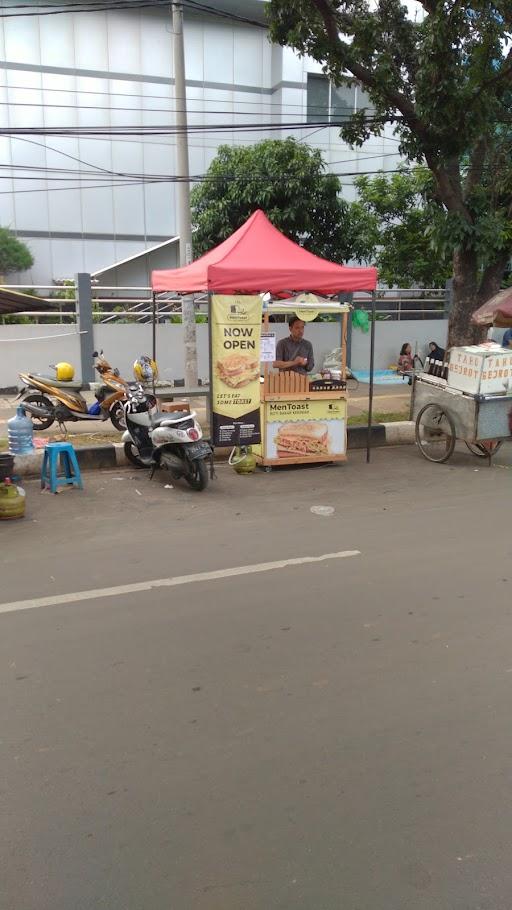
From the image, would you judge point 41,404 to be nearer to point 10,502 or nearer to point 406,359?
point 10,502

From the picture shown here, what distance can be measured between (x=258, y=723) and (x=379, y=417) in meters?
8.88

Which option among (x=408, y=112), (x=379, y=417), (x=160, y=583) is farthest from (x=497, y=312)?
(x=160, y=583)

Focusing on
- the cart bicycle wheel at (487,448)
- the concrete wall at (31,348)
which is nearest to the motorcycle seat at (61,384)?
the concrete wall at (31,348)

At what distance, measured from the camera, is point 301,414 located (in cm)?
868

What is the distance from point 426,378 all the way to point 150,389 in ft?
13.1

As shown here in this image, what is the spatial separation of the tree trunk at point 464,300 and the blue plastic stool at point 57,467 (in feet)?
23.0

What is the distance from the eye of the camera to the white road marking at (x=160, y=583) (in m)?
4.54

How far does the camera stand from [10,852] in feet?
7.98

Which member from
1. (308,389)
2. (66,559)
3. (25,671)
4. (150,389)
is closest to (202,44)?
(150,389)

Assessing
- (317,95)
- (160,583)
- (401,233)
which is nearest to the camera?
(160,583)

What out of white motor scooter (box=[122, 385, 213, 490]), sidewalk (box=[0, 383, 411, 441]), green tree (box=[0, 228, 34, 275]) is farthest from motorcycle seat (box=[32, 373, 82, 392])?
green tree (box=[0, 228, 34, 275])

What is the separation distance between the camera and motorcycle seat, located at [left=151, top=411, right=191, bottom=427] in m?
7.72

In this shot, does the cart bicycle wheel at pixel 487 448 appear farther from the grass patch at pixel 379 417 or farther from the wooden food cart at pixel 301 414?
the grass patch at pixel 379 417

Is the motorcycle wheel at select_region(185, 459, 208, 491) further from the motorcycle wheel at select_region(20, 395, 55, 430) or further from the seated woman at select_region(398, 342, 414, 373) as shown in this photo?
the seated woman at select_region(398, 342, 414, 373)
